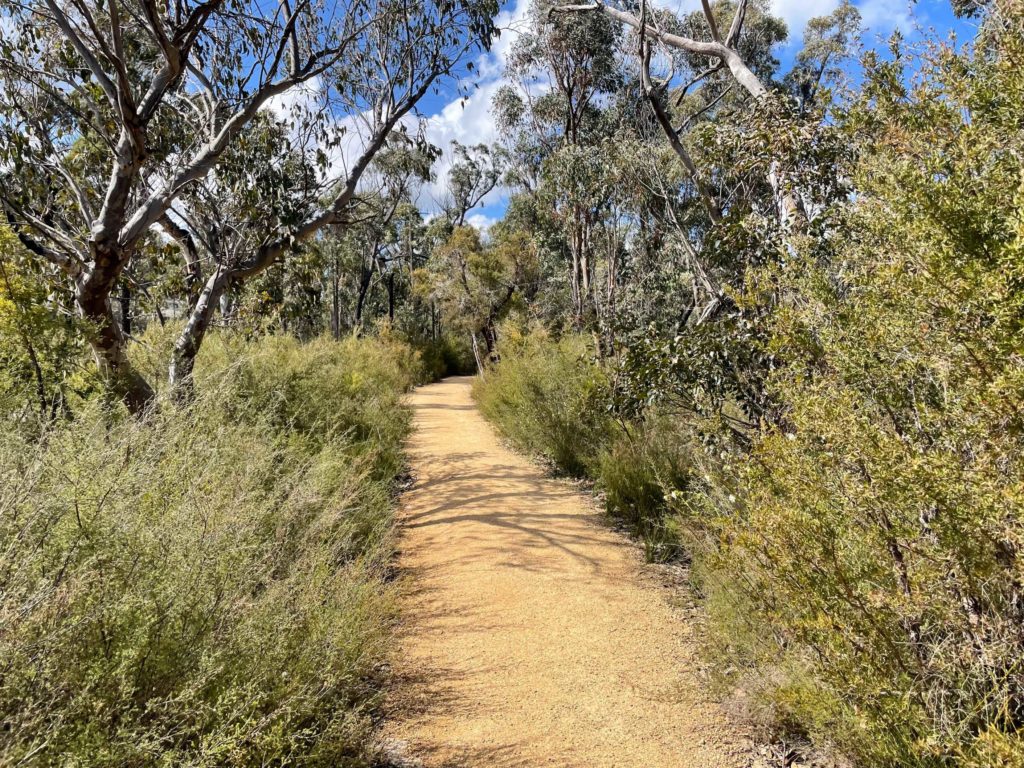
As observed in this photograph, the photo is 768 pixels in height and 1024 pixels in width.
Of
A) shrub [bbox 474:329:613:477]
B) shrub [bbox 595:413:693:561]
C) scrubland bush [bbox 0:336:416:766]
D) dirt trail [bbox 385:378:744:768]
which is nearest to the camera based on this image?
scrubland bush [bbox 0:336:416:766]

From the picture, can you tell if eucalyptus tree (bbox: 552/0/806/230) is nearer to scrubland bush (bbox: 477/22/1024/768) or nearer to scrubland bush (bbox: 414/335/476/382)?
scrubland bush (bbox: 477/22/1024/768)

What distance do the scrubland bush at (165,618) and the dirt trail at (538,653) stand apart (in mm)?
516

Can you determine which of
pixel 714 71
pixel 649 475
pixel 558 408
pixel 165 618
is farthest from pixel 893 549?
pixel 558 408

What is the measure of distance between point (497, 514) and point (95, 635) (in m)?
5.11

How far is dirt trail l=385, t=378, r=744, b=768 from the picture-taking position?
2922mm

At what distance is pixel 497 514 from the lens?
6.80m

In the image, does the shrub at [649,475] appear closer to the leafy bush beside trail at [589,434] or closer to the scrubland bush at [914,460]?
the leafy bush beside trail at [589,434]

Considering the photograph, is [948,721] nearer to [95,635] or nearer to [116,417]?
[95,635]

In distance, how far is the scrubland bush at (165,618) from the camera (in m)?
1.63

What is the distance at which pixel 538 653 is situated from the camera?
3.87 meters

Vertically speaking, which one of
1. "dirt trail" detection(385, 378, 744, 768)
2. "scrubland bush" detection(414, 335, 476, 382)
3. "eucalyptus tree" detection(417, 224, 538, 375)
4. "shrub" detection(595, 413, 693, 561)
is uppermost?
"eucalyptus tree" detection(417, 224, 538, 375)

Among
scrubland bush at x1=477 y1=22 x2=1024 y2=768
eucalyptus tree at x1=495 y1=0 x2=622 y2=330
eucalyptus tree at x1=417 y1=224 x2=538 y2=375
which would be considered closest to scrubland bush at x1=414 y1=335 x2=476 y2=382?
eucalyptus tree at x1=417 y1=224 x2=538 y2=375

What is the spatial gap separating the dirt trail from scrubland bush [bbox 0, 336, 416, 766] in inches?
20.3

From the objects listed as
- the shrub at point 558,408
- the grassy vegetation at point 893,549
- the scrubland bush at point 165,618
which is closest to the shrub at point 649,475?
the shrub at point 558,408
